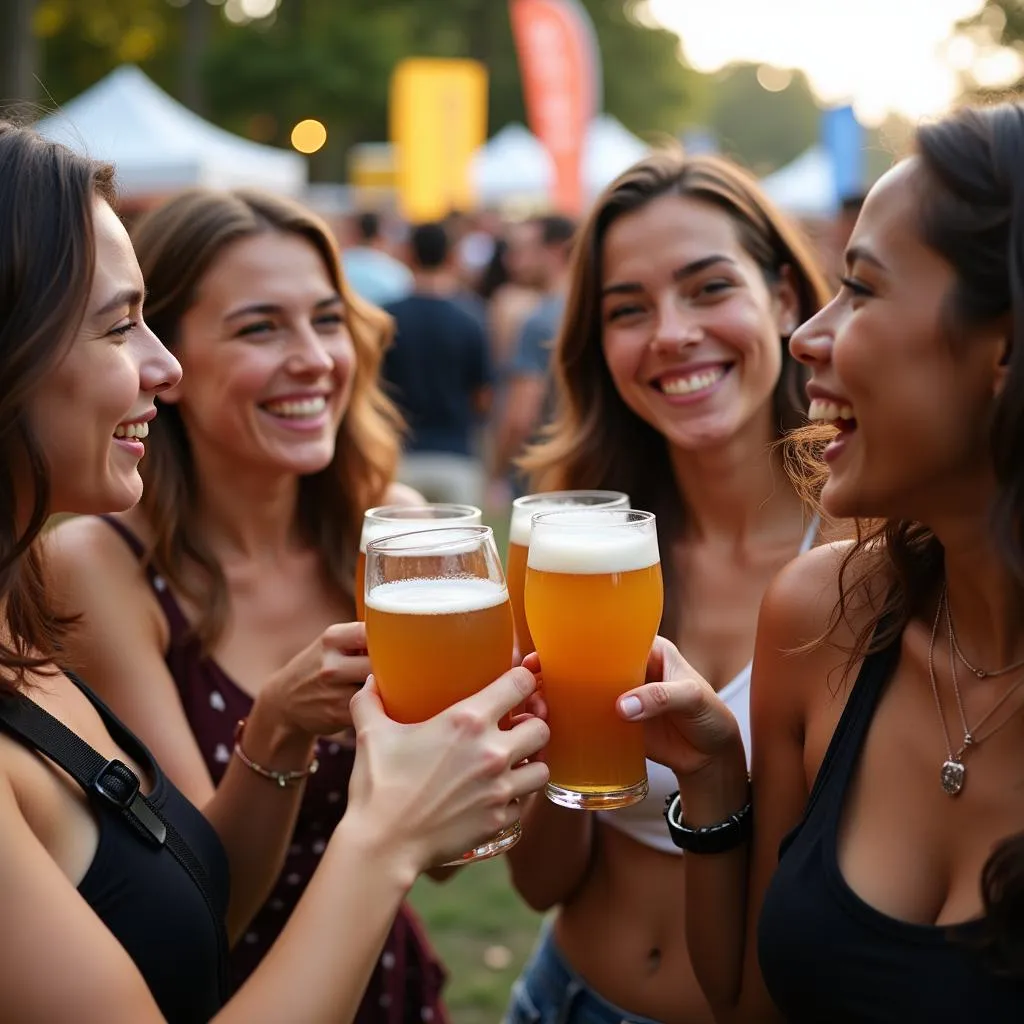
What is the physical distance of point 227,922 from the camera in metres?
2.30

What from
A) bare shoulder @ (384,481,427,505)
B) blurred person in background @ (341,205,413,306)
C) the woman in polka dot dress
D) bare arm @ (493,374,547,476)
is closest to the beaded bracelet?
the woman in polka dot dress

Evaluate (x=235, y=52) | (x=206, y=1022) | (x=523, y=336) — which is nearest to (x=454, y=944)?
(x=206, y=1022)

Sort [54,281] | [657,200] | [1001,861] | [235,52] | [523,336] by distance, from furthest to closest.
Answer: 1. [235,52]
2. [523,336]
3. [657,200]
4. [54,281]
5. [1001,861]

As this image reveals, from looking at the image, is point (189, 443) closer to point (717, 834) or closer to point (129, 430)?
point (129, 430)

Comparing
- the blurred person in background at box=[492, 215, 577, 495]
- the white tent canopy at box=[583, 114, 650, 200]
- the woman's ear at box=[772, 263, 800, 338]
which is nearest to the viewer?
the woman's ear at box=[772, 263, 800, 338]

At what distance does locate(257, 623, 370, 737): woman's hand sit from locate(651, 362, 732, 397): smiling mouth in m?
0.99

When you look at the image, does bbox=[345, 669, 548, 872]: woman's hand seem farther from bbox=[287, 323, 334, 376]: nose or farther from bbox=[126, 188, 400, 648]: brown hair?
bbox=[287, 323, 334, 376]: nose

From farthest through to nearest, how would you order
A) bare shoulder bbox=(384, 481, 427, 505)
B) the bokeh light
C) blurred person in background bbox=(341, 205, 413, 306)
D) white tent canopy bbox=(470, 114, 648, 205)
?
1. the bokeh light
2. white tent canopy bbox=(470, 114, 648, 205)
3. blurred person in background bbox=(341, 205, 413, 306)
4. bare shoulder bbox=(384, 481, 427, 505)

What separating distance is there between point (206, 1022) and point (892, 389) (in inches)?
56.7

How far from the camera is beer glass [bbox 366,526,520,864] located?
5.70 feet

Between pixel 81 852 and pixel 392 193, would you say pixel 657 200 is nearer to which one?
pixel 81 852

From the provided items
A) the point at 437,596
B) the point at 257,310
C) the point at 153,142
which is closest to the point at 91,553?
the point at 257,310

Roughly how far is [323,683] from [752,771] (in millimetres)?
771

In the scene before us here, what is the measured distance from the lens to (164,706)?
243 centimetres
